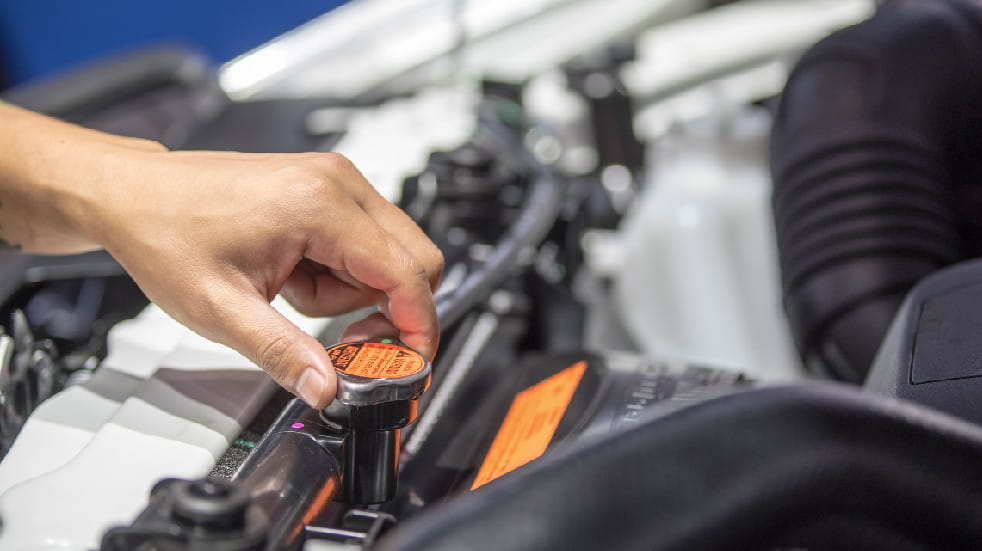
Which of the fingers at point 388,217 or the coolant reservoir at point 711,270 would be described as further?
the coolant reservoir at point 711,270

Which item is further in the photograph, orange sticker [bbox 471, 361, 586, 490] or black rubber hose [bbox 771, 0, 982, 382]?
black rubber hose [bbox 771, 0, 982, 382]

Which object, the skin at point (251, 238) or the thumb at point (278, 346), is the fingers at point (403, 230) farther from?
the thumb at point (278, 346)

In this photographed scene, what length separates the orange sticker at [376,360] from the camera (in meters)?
0.65

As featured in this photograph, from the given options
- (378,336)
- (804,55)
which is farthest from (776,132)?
(378,336)

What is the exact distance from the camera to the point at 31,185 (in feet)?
2.76

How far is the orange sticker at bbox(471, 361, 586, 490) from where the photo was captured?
2.52ft

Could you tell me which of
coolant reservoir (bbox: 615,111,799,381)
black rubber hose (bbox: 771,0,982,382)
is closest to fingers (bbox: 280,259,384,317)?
black rubber hose (bbox: 771,0,982,382)

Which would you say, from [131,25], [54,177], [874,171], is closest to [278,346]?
[54,177]

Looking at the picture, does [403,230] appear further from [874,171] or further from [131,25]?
[131,25]

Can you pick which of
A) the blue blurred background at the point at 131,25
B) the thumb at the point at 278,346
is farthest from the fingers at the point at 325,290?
the blue blurred background at the point at 131,25

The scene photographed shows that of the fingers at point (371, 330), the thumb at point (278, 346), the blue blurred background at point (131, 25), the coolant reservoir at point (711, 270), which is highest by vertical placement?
the blue blurred background at point (131, 25)

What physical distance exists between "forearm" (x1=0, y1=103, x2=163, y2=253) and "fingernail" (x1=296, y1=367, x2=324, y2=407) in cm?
25

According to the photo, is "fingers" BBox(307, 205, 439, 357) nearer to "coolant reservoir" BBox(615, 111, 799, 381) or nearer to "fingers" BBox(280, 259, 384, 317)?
"fingers" BBox(280, 259, 384, 317)

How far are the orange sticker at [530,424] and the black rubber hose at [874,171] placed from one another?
32cm
